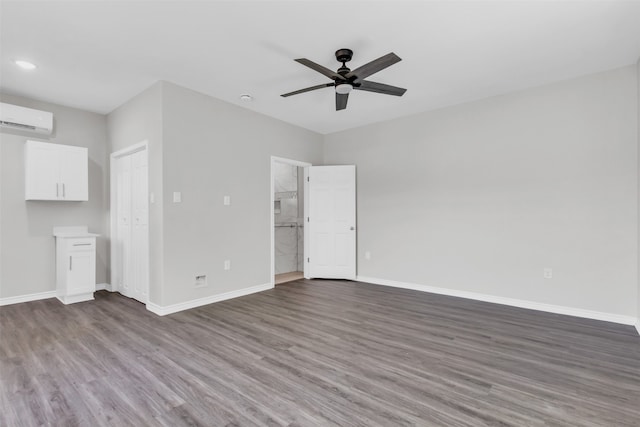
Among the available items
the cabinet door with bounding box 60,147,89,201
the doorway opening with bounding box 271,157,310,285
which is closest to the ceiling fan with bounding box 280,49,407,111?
the doorway opening with bounding box 271,157,310,285

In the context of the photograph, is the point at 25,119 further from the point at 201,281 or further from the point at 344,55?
the point at 344,55

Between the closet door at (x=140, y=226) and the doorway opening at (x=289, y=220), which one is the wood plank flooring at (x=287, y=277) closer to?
the doorway opening at (x=289, y=220)

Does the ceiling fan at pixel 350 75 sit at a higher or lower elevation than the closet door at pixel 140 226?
higher

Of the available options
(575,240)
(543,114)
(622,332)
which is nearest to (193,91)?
(543,114)

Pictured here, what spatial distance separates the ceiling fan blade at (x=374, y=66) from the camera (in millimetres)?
2408

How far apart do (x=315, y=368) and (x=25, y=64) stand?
4121 millimetres

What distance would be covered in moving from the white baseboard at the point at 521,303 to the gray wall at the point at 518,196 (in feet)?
0.21

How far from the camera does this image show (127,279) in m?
4.23

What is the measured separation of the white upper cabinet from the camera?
388 cm

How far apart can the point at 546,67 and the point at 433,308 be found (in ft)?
9.71

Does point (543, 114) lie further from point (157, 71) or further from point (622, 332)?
point (157, 71)

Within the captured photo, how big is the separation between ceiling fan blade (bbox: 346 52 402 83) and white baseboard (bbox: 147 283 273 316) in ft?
10.2

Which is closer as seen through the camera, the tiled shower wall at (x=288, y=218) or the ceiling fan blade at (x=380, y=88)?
the ceiling fan blade at (x=380, y=88)

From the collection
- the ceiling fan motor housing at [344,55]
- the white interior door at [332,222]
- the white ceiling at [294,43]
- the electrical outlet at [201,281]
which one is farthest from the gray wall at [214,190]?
the ceiling fan motor housing at [344,55]
